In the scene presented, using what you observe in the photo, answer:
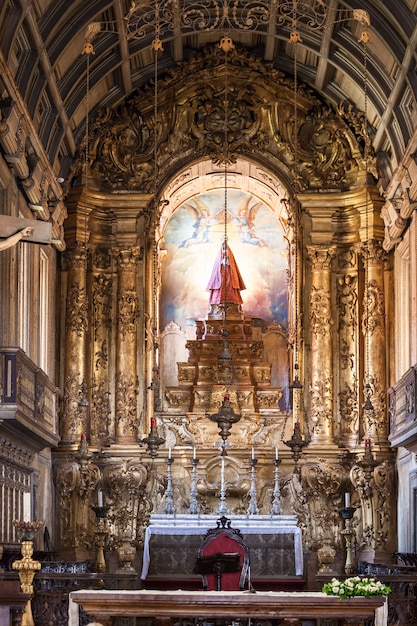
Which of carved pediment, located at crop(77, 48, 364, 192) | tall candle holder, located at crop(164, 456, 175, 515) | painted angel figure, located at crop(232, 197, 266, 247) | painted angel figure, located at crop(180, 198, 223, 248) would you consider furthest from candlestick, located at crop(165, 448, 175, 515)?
painted angel figure, located at crop(232, 197, 266, 247)

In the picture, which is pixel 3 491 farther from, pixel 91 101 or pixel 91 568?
Result: pixel 91 101

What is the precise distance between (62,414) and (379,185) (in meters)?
8.00

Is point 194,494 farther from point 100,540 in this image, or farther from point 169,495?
point 100,540

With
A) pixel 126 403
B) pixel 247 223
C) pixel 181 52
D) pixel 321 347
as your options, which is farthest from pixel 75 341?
pixel 181 52

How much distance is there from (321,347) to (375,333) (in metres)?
1.18

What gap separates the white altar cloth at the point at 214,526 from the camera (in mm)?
24719

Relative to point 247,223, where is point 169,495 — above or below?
below

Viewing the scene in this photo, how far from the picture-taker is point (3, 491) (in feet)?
73.8

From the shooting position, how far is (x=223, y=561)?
1744 centimetres

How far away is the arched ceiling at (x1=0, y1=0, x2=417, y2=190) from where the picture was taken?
2383cm

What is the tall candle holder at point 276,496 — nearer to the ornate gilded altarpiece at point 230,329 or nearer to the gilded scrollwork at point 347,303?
the ornate gilded altarpiece at point 230,329

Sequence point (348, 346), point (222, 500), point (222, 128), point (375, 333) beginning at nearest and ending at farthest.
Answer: point (222, 500) → point (375, 333) → point (348, 346) → point (222, 128)

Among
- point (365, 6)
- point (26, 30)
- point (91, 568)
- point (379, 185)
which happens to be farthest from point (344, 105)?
point (91, 568)

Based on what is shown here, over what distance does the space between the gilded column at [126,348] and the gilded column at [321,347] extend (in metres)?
3.67
